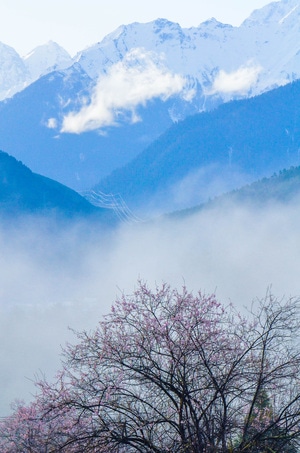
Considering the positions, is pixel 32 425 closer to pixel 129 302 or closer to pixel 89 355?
pixel 89 355

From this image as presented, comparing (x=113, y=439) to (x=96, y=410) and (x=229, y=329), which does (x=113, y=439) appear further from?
(x=229, y=329)

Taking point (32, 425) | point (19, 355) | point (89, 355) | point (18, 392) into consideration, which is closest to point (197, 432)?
point (89, 355)

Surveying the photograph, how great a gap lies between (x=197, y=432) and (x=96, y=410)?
1.56m

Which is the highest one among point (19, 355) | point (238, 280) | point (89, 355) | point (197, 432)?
point (238, 280)

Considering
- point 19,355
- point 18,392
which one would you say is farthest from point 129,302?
point 19,355

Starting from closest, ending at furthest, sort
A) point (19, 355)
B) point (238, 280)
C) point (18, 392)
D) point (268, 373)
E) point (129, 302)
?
1. point (268, 373)
2. point (129, 302)
3. point (18, 392)
4. point (19, 355)
5. point (238, 280)

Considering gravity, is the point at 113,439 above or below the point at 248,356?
below

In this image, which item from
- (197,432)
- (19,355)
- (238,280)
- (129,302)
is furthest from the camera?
(238,280)

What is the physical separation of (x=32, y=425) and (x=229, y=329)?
373 centimetres

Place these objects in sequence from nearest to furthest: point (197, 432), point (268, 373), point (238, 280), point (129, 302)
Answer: point (197, 432), point (268, 373), point (129, 302), point (238, 280)

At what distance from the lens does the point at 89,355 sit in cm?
1193

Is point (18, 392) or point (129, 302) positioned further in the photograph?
point (18, 392)

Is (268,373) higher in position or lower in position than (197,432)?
higher

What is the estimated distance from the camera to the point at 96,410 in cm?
1128
